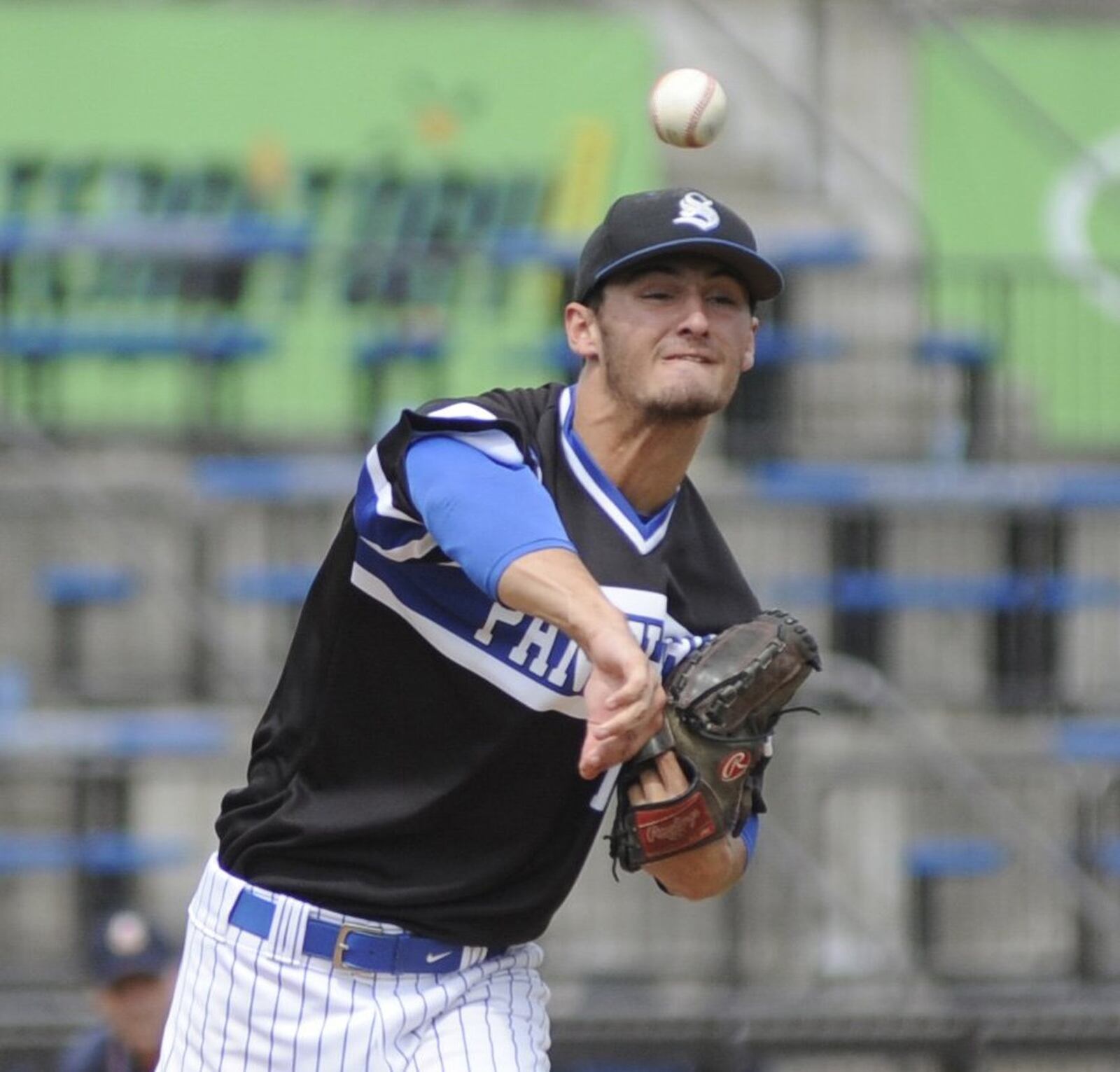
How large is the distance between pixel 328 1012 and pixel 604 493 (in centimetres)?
95

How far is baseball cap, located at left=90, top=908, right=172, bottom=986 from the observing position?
6.95 metres

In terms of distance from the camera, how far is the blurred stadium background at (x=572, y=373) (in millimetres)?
9617

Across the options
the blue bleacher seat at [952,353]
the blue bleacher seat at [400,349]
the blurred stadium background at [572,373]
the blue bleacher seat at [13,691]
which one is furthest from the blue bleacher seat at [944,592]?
the blue bleacher seat at [13,691]

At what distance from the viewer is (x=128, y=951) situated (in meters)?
7.02

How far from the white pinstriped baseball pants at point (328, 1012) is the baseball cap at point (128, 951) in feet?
9.71

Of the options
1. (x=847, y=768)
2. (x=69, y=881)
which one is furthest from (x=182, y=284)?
(x=847, y=768)

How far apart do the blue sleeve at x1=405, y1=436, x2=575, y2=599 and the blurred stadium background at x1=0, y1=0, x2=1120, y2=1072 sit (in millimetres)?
4789

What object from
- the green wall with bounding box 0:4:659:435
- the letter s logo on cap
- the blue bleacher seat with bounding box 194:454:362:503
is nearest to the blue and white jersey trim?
the letter s logo on cap

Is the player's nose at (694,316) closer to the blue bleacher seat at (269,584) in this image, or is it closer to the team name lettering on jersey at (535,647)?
the team name lettering on jersey at (535,647)

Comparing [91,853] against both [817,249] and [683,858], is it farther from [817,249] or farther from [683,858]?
[683,858]

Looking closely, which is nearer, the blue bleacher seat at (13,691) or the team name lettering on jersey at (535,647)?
the team name lettering on jersey at (535,647)

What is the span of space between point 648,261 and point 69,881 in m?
6.49

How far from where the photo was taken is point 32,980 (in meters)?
8.88

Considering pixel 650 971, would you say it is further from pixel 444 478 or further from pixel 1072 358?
pixel 444 478
